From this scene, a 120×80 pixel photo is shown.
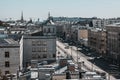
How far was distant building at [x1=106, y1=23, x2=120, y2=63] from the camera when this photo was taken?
9550 centimetres

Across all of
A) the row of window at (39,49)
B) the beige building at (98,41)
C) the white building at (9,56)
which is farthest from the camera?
the beige building at (98,41)

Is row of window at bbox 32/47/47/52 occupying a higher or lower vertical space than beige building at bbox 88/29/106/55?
higher

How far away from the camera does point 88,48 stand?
129875mm

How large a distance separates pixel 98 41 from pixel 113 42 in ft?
57.7

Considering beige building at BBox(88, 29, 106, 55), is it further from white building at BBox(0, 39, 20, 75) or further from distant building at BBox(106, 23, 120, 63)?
white building at BBox(0, 39, 20, 75)

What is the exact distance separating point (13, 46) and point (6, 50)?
37.1 inches

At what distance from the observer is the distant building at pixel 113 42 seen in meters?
95.5

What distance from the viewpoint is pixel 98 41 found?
4633 inches

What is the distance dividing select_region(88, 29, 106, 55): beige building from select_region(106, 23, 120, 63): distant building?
19.7ft

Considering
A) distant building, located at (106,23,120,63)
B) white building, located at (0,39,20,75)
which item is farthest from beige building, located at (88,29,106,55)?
white building, located at (0,39,20,75)

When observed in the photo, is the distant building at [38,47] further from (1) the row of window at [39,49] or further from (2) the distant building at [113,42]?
(2) the distant building at [113,42]

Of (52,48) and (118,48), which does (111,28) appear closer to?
(118,48)

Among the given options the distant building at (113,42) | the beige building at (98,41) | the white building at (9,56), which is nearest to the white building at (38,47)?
the white building at (9,56)

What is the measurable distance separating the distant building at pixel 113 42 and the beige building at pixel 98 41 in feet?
19.7
